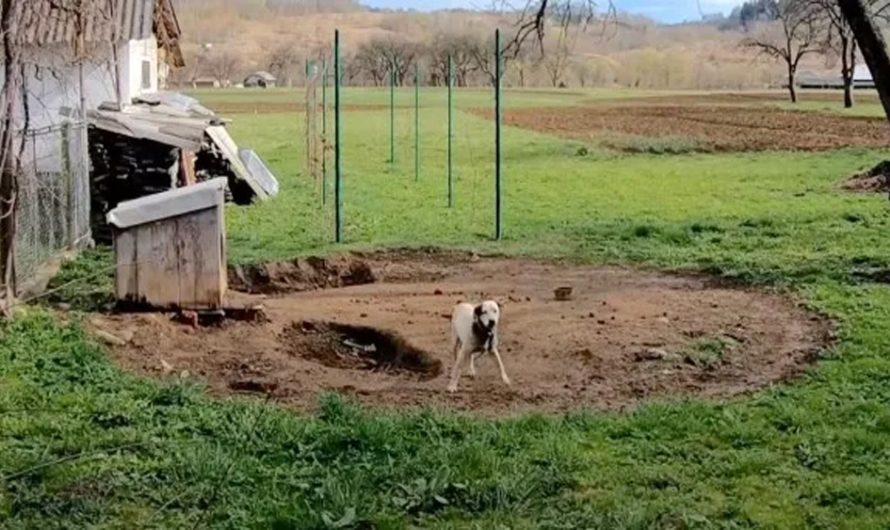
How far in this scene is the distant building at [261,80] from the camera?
242ft

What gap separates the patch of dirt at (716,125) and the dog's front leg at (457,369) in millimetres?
23517

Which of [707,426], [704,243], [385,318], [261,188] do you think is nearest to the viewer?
[707,426]

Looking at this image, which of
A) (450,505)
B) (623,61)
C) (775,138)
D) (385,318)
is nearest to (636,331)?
(385,318)

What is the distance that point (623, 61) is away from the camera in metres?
78.9

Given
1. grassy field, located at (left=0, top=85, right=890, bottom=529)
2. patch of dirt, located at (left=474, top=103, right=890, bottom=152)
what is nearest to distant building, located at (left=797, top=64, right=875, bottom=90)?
patch of dirt, located at (left=474, top=103, right=890, bottom=152)

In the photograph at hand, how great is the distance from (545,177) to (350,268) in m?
10.8

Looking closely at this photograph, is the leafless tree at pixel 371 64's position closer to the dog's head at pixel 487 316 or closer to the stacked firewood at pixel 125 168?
the stacked firewood at pixel 125 168

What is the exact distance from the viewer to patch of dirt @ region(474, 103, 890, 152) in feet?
105

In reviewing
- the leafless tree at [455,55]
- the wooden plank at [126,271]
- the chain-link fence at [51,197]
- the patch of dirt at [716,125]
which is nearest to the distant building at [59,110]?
the chain-link fence at [51,197]

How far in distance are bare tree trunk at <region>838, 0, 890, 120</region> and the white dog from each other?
11.5 feet

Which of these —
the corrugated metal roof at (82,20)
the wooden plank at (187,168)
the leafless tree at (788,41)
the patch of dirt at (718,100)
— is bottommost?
the wooden plank at (187,168)

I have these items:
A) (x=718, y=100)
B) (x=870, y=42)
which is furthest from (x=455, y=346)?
(x=718, y=100)

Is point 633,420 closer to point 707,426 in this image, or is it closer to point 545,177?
point 707,426

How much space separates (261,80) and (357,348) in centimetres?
6738
